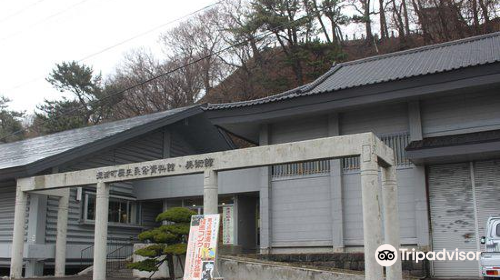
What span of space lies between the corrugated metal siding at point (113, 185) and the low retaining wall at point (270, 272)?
25.6ft

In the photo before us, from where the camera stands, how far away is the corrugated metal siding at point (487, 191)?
13492mm

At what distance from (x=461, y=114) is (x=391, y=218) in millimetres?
4888

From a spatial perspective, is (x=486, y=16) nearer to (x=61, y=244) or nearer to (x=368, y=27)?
(x=368, y=27)

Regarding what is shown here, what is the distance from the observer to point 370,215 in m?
9.71

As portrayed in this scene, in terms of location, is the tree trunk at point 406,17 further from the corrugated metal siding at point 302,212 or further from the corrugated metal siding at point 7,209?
the corrugated metal siding at point 7,209

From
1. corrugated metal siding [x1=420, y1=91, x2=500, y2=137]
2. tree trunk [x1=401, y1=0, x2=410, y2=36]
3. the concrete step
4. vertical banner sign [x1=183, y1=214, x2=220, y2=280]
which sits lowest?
the concrete step

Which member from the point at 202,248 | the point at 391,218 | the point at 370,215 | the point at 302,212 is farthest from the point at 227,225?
the point at 370,215

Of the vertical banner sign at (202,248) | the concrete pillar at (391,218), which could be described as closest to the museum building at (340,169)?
the concrete pillar at (391,218)

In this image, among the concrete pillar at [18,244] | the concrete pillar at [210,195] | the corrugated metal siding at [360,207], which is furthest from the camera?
the concrete pillar at [18,244]

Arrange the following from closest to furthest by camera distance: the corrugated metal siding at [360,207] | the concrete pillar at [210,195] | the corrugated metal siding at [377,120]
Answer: the concrete pillar at [210,195] < the corrugated metal siding at [360,207] < the corrugated metal siding at [377,120]

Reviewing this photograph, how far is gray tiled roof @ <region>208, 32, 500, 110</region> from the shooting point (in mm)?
15523

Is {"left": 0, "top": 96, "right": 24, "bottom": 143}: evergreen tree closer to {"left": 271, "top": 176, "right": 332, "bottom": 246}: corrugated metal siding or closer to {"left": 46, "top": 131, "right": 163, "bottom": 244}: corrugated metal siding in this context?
{"left": 46, "top": 131, "right": 163, "bottom": 244}: corrugated metal siding

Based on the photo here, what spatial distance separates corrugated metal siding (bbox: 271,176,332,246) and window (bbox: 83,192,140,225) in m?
7.62

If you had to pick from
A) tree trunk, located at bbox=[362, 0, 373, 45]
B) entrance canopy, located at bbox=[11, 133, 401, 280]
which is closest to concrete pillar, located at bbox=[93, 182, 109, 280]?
entrance canopy, located at bbox=[11, 133, 401, 280]
